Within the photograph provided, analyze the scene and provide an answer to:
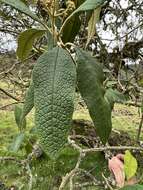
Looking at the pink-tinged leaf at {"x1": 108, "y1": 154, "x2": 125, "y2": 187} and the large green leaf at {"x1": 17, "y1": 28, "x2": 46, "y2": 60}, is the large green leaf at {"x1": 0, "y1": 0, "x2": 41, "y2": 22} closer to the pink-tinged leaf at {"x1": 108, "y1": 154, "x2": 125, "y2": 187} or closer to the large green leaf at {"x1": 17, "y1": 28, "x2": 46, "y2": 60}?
the large green leaf at {"x1": 17, "y1": 28, "x2": 46, "y2": 60}

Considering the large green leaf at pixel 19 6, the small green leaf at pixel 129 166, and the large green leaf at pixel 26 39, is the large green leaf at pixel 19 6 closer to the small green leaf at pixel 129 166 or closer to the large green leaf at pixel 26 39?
the large green leaf at pixel 26 39

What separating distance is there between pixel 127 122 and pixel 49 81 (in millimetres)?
4100

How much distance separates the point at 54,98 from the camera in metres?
0.59

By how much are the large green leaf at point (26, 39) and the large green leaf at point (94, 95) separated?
7 cm

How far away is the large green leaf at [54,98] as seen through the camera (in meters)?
0.57

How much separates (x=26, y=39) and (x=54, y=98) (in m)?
0.19

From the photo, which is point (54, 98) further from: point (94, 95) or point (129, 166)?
point (129, 166)

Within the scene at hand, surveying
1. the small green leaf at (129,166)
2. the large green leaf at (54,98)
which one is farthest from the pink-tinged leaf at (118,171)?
the large green leaf at (54,98)

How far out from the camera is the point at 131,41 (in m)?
2.64

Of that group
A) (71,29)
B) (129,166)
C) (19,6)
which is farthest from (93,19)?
(129,166)

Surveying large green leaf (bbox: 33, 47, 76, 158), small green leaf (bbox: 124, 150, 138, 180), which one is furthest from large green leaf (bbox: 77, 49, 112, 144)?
small green leaf (bbox: 124, 150, 138, 180)

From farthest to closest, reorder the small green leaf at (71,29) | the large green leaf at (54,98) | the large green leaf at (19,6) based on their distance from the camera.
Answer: the small green leaf at (71,29) < the large green leaf at (19,6) < the large green leaf at (54,98)

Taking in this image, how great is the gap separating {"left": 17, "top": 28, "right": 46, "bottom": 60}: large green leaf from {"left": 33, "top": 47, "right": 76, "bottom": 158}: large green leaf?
0.25 feet

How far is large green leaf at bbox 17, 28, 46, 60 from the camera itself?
71cm
